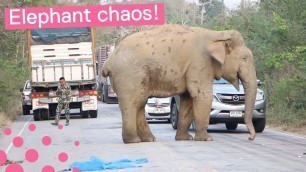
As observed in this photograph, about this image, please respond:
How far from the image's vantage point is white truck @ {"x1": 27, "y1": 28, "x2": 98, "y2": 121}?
3591cm

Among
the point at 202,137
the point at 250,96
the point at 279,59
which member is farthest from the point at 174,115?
the point at 279,59

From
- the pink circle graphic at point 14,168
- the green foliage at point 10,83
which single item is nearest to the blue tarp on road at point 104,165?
the pink circle graphic at point 14,168

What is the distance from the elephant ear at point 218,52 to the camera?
2081 centimetres

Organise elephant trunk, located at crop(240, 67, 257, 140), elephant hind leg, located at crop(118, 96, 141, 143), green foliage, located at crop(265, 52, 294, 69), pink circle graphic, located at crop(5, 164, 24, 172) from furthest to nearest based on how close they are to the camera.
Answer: green foliage, located at crop(265, 52, 294, 69), elephant hind leg, located at crop(118, 96, 141, 143), elephant trunk, located at crop(240, 67, 257, 140), pink circle graphic, located at crop(5, 164, 24, 172)

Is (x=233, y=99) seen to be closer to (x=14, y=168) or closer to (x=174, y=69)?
(x=174, y=69)

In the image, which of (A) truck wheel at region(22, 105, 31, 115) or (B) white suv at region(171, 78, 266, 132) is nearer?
→ (B) white suv at region(171, 78, 266, 132)

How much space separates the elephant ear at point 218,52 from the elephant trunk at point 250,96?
23.4 inches

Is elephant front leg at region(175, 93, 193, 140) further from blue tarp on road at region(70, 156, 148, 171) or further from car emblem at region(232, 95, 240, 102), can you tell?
blue tarp on road at region(70, 156, 148, 171)

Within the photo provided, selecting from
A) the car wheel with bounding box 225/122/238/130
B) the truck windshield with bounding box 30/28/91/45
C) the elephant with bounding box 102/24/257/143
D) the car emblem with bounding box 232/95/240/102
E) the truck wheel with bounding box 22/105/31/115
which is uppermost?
the truck windshield with bounding box 30/28/91/45

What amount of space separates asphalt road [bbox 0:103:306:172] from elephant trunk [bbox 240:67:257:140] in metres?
0.42

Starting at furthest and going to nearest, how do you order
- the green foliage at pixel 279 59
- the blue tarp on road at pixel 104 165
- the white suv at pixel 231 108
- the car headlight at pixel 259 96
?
the green foliage at pixel 279 59 → the car headlight at pixel 259 96 → the white suv at pixel 231 108 → the blue tarp on road at pixel 104 165

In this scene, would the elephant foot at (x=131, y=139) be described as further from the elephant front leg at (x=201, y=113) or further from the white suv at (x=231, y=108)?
the white suv at (x=231, y=108)

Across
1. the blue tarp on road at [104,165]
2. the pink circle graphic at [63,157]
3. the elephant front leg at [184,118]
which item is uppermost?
the elephant front leg at [184,118]

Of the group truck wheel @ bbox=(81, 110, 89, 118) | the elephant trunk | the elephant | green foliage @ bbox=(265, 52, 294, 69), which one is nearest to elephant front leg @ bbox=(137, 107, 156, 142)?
the elephant
